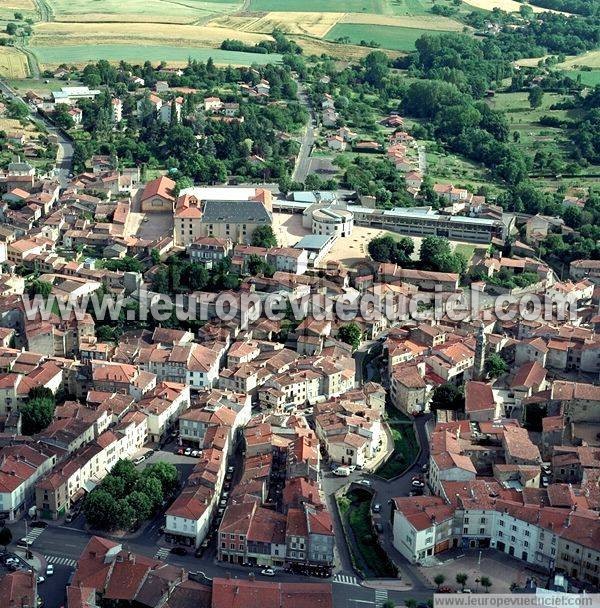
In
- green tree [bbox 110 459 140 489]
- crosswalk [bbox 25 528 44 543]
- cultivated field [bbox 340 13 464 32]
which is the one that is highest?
cultivated field [bbox 340 13 464 32]

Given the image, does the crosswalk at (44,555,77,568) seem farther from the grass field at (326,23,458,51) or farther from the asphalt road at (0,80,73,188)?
the grass field at (326,23,458,51)

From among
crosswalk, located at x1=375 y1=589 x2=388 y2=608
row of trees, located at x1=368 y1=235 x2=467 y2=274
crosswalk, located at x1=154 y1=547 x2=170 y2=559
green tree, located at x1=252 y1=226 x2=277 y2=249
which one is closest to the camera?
crosswalk, located at x1=375 y1=589 x2=388 y2=608

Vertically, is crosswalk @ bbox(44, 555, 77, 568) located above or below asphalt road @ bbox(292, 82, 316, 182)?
below

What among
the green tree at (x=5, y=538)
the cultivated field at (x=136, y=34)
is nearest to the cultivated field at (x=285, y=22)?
the cultivated field at (x=136, y=34)

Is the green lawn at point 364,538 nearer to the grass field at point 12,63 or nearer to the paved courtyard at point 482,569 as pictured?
the paved courtyard at point 482,569

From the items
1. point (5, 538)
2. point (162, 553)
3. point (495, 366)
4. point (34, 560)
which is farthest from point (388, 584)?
point (495, 366)

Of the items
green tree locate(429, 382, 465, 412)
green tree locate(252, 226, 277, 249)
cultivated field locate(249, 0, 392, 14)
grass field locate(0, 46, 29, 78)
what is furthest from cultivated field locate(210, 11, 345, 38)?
green tree locate(429, 382, 465, 412)

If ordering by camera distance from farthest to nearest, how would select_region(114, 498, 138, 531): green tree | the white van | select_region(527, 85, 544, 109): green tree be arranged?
select_region(527, 85, 544, 109): green tree → the white van → select_region(114, 498, 138, 531): green tree
